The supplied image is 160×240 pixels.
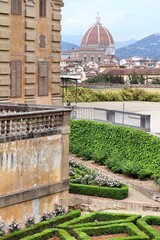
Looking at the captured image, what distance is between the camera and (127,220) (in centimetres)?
1855

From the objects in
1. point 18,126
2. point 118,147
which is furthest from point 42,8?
point 18,126

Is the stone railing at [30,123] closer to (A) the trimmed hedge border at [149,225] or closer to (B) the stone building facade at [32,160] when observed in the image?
(B) the stone building facade at [32,160]

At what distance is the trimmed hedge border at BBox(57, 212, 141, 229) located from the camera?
1800 cm

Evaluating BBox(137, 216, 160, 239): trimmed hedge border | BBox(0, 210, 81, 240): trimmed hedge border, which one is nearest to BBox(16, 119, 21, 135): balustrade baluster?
BBox(0, 210, 81, 240): trimmed hedge border

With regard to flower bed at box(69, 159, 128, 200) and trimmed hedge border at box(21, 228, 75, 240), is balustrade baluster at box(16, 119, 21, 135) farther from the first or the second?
flower bed at box(69, 159, 128, 200)

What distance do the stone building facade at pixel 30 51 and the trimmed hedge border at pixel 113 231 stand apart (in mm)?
11751

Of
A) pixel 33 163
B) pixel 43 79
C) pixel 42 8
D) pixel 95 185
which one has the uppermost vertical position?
pixel 42 8

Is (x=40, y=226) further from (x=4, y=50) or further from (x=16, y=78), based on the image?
(x=16, y=78)

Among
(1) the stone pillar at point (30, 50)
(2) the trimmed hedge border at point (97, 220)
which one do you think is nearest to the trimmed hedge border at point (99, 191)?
(2) the trimmed hedge border at point (97, 220)

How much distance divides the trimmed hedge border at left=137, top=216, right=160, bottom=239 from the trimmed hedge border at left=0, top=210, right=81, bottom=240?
7.14 feet

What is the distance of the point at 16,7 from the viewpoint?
93.3 ft

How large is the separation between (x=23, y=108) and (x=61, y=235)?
5.40 meters

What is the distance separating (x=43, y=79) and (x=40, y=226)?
1408 centimetres

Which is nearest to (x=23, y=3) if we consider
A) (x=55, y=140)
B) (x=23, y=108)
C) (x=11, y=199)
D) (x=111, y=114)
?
(x=111, y=114)
